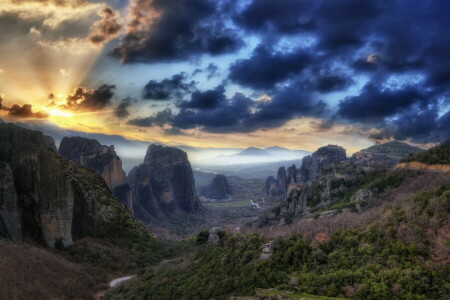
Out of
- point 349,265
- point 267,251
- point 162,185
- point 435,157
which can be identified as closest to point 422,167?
point 435,157

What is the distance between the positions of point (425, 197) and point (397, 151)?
18258 centimetres

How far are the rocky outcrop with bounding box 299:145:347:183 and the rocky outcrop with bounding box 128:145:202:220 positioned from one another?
63557 millimetres

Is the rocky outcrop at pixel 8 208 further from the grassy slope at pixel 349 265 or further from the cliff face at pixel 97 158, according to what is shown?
the cliff face at pixel 97 158

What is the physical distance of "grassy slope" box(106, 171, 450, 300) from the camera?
17.3 m

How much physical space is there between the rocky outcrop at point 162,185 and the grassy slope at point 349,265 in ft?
379

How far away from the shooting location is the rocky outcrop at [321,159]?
17641cm

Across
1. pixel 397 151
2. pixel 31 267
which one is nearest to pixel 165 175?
pixel 397 151

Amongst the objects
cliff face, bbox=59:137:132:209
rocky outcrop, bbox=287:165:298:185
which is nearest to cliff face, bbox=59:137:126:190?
cliff face, bbox=59:137:132:209

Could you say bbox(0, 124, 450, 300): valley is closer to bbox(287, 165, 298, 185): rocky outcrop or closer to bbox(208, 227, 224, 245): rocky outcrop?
bbox(208, 227, 224, 245): rocky outcrop

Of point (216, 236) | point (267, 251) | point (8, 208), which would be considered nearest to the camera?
point (267, 251)

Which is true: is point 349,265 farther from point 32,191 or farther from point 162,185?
point 162,185

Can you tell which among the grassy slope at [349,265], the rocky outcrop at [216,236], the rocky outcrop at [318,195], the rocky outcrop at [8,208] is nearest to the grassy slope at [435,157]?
the rocky outcrop at [318,195]

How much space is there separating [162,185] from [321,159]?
91.7 metres

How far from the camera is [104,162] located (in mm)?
124500
